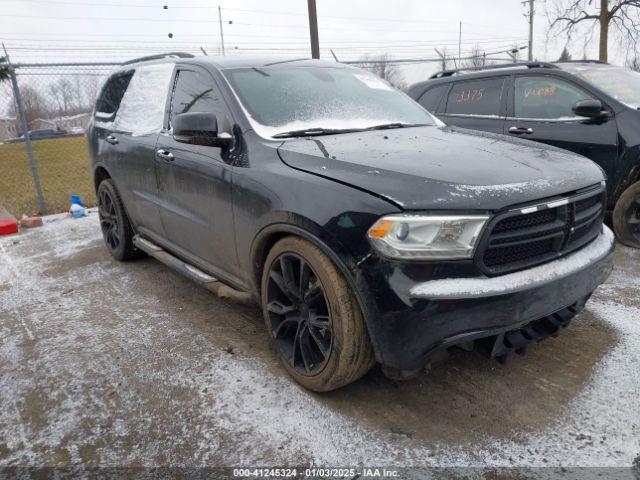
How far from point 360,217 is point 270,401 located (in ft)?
3.71

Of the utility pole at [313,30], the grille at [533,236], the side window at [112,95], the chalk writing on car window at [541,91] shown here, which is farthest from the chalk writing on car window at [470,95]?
the utility pole at [313,30]

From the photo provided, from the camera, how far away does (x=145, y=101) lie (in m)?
4.08

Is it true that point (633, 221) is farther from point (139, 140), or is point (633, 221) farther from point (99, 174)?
point (99, 174)

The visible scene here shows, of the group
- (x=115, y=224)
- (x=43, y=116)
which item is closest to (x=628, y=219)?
(x=115, y=224)

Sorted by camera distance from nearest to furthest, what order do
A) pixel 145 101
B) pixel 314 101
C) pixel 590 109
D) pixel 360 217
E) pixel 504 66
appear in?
pixel 360 217
pixel 314 101
pixel 145 101
pixel 590 109
pixel 504 66

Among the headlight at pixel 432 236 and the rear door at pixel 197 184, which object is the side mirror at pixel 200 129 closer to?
the rear door at pixel 197 184

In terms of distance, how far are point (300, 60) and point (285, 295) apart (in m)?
1.96

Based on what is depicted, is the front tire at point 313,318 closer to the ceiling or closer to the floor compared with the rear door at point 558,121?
closer to the floor

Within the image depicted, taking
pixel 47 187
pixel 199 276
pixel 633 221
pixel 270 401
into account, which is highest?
pixel 199 276

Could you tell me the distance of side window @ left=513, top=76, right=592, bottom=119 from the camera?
192 inches

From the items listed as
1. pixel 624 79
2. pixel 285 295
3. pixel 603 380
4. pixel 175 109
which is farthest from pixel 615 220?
pixel 175 109

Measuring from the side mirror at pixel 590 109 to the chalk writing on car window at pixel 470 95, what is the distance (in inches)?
49.8

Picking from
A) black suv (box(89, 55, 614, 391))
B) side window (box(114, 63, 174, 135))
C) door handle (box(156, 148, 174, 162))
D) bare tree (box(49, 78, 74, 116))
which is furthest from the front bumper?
bare tree (box(49, 78, 74, 116))

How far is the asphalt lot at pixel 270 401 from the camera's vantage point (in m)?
2.16
